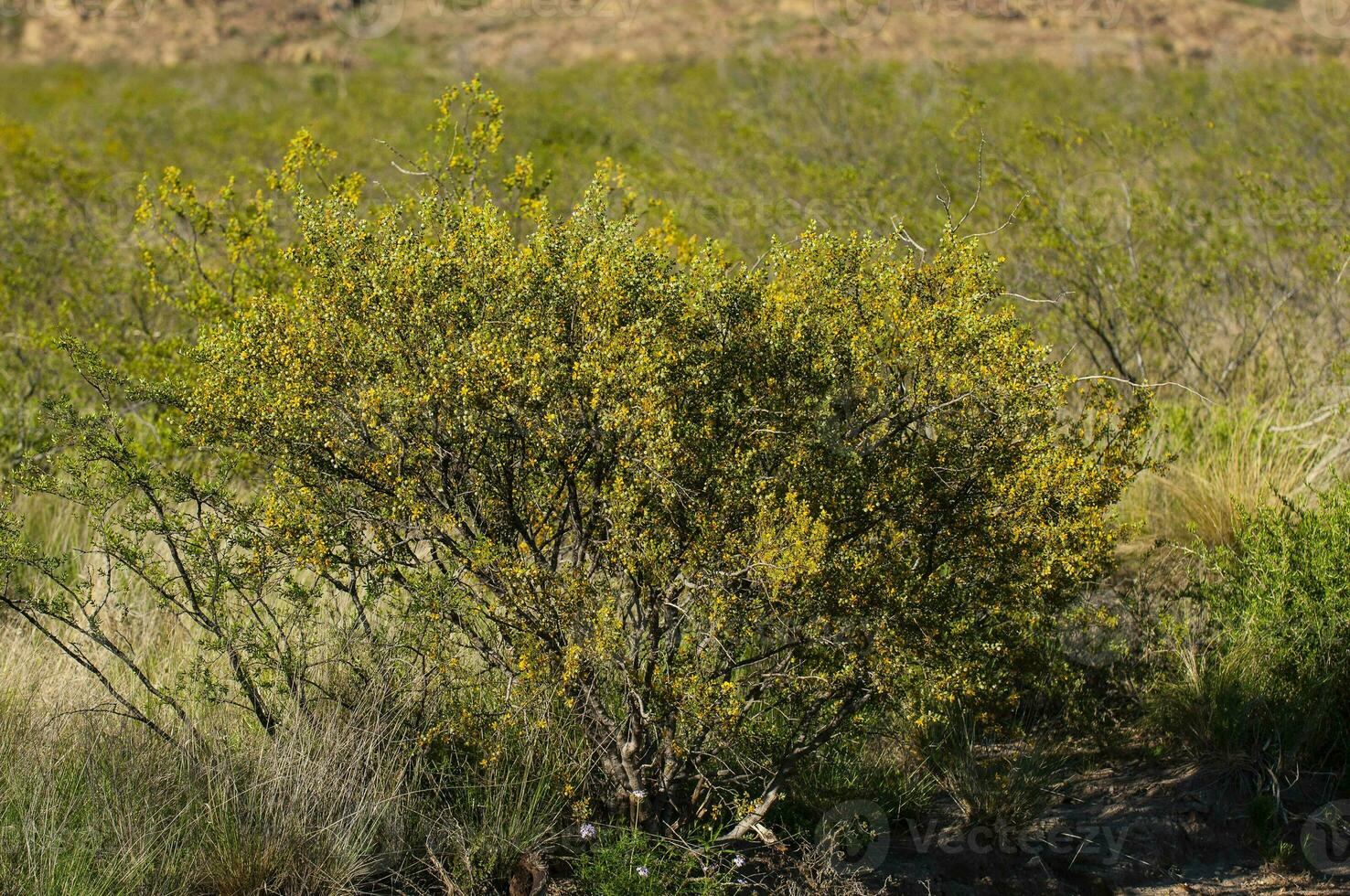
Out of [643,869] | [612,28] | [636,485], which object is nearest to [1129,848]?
[643,869]

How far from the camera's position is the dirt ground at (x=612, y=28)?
3966cm

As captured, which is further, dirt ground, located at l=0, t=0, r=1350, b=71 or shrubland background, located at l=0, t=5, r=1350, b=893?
dirt ground, located at l=0, t=0, r=1350, b=71

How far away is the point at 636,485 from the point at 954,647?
1.25 m

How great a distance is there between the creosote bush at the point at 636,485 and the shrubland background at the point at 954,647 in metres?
0.19

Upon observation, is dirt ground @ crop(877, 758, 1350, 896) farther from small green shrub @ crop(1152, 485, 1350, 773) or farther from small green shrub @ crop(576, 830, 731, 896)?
small green shrub @ crop(576, 830, 731, 896)

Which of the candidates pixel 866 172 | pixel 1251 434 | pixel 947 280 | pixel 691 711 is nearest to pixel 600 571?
pixel 691 711

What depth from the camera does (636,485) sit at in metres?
4.46

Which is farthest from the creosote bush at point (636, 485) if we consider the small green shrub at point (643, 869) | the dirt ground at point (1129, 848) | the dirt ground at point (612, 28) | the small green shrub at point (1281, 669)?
the dirt ground at point (612, 28)

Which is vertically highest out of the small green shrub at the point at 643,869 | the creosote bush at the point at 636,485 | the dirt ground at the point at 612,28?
the creosote bush at the point at 636,485

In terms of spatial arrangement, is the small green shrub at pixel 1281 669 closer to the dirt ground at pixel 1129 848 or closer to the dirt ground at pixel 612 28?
the dirt ground at pixel 1129 848

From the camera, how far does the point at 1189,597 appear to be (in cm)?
663

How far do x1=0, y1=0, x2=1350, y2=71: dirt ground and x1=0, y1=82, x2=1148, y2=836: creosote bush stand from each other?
3330 cm

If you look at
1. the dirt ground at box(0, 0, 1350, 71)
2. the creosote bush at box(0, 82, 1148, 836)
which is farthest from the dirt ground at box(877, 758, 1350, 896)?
the dirt ground at box(0, 0, 1350, 71)

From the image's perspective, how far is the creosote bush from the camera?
4555mm
